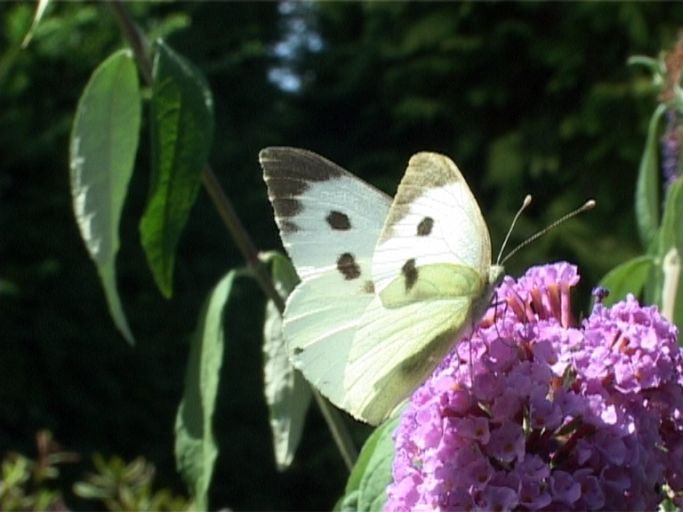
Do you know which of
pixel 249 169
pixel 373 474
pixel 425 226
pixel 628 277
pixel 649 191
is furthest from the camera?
pixel 249 169

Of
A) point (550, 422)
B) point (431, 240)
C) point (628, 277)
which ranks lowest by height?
point (628, 277)

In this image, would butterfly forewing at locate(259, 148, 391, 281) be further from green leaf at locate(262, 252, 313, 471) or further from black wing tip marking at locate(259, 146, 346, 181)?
green leaf at locate(262, 252, 313, 471)

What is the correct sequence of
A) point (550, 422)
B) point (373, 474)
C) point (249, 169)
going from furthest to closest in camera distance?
point (249, 169) → point (373, 474) → point (550, 422)

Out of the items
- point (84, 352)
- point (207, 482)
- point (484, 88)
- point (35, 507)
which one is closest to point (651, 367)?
point (207, 482)

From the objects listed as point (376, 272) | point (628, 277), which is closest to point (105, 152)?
point (376, 272)

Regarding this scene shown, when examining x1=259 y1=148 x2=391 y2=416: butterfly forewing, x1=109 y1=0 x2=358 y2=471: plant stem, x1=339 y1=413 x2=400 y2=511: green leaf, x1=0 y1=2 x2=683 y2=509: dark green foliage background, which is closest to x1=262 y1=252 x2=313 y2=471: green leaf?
x1=109 y1=0 x2=358 y2=471: plant stem

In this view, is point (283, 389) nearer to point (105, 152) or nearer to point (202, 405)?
point (202, 405)

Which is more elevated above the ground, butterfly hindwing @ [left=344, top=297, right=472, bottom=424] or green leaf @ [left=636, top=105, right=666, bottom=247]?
butterfly hindwing @ [left=344, top=297, right=472, bottom=424]
